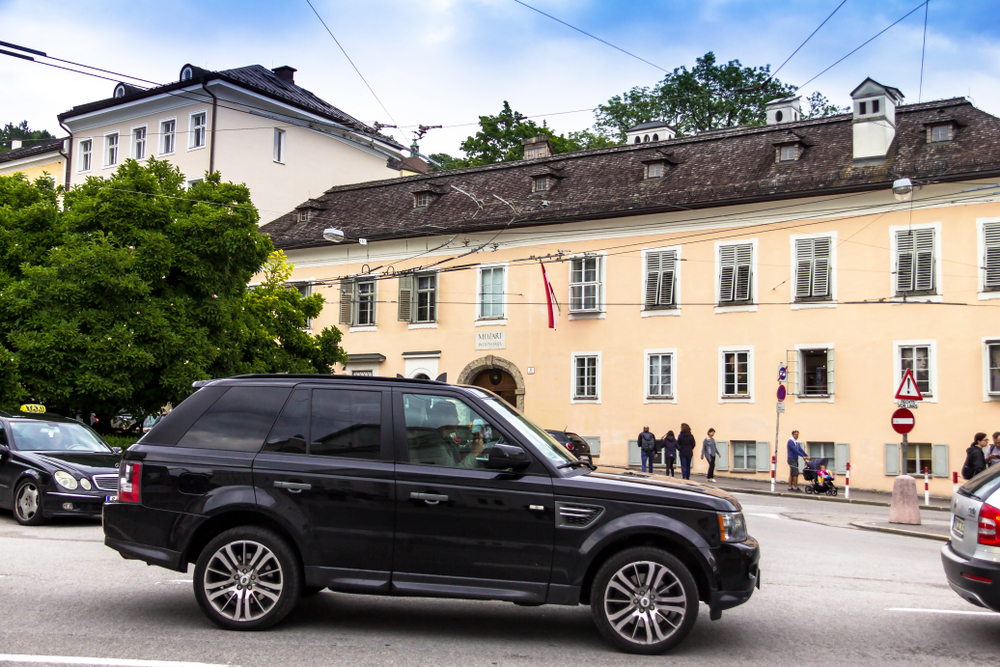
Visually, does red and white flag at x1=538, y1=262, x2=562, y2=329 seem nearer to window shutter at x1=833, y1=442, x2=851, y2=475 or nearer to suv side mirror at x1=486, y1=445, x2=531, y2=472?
window shutter at x1=833, y1=442, x2=851, y2=475

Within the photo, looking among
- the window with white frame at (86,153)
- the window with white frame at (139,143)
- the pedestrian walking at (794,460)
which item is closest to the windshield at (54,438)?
the pedestrian walking at (794,460)

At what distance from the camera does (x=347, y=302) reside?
38.6 meters

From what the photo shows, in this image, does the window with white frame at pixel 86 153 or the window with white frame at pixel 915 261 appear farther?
the window with white frame at pixel 86 153

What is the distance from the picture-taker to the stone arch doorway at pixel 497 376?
3431 cm

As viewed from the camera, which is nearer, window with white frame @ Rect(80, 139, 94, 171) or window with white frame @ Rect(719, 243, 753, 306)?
window with white frame @ Rect(719, 243, 753, 306)

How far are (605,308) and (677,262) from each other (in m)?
2.93

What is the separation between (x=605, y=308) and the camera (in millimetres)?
32688

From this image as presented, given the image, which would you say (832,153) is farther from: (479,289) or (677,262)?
(479,289)

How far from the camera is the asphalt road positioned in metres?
6.39

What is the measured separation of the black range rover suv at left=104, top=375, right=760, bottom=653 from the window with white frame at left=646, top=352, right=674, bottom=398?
2432 centimetres

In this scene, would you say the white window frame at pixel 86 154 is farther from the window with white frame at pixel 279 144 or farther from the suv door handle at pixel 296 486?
the suv door handle at pixel 296 486

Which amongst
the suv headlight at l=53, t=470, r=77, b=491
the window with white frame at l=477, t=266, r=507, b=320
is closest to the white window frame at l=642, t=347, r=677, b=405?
the window with white frame at l=477, t=266, r=507, b=320

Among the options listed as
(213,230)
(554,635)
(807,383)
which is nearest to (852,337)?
(807,383)

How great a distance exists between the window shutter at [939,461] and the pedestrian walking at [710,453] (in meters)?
5.89
